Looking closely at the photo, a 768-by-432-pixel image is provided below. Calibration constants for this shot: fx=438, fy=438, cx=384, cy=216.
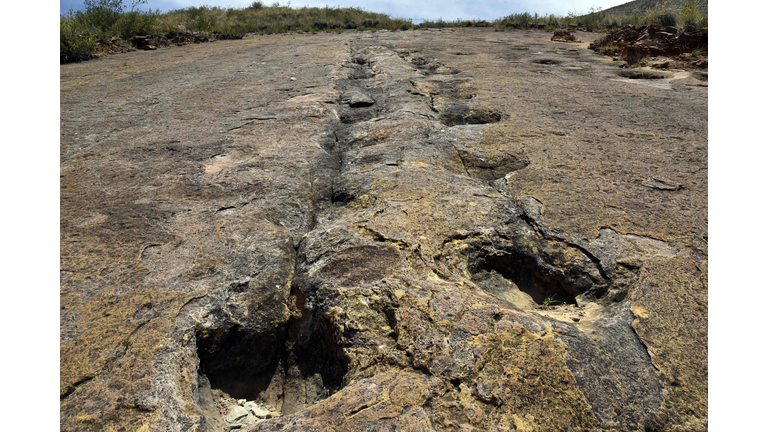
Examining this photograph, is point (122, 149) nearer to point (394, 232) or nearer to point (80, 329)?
point (80, 329)

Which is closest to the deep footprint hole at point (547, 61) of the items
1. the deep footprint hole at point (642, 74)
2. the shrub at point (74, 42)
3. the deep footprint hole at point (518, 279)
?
the deep footprint hole at point (642, 74)

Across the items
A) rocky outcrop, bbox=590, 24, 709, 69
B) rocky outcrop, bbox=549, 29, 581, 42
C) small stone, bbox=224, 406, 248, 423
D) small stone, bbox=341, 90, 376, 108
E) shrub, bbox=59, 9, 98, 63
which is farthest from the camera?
rocky outcrop, bbox=549, 29, 581, 42

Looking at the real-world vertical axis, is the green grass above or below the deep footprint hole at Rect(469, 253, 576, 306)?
above

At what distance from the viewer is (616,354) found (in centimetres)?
108

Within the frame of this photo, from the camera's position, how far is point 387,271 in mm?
1332

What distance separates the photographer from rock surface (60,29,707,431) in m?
1.00

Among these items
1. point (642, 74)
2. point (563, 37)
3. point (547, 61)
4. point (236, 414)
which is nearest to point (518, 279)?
point (236, 414)

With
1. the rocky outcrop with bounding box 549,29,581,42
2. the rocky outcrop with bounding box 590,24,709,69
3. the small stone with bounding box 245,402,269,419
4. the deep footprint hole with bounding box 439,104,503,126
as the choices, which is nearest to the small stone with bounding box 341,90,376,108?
the deep footprint hole with bounding box 439,104,503,126

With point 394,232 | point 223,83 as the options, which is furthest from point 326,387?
point 223,83

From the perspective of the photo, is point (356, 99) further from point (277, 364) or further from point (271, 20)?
point (271, 20)

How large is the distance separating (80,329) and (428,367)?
0.92m

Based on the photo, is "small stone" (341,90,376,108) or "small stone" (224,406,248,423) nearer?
"small stone" (224,406,248,423)

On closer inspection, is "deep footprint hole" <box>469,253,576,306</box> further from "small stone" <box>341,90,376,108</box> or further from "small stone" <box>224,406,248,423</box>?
"small stone" <box>341,90,376,108</box>

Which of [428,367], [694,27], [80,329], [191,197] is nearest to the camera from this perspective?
[428,367]
